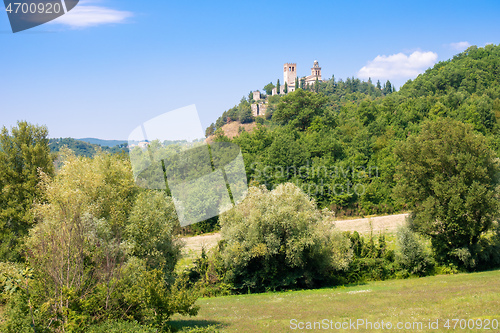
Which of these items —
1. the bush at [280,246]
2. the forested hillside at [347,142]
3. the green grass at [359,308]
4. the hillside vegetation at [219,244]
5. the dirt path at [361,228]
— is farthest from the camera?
the forested hillside at [347,142]

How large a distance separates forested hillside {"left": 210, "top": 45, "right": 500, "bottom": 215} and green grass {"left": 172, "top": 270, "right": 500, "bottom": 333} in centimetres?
2279

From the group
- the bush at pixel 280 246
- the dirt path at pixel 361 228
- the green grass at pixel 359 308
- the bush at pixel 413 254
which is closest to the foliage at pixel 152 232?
the green grass at pixel 359 308

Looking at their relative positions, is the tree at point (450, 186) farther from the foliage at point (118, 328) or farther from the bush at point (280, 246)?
the foliage at point (118, 328)

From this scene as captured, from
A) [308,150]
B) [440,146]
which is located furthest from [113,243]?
[308,150]

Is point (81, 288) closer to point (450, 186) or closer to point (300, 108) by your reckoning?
point (450, 186)

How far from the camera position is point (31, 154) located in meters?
29.6

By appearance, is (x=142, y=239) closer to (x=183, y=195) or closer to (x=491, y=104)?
(x=183, y=195)

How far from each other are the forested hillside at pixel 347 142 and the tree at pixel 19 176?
72.0 ft

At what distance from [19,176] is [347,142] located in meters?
56.2

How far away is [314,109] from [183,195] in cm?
3811

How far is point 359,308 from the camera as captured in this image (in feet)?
59.0

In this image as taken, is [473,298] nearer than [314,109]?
Yes

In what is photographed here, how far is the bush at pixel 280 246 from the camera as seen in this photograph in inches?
1092

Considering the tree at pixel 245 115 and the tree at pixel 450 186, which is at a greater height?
the tree at pixel 245 115
